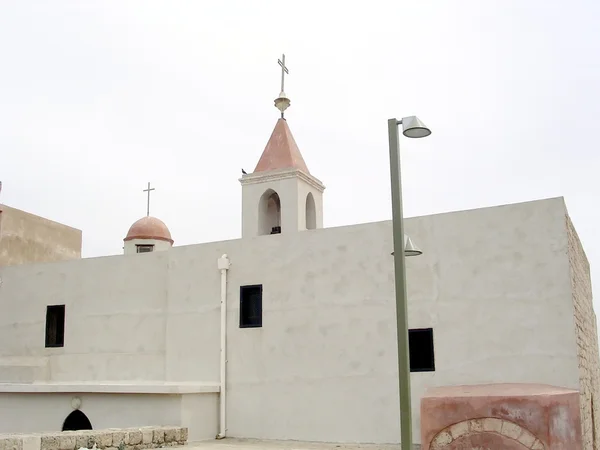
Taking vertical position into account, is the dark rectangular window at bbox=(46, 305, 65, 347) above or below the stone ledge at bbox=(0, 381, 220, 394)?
above

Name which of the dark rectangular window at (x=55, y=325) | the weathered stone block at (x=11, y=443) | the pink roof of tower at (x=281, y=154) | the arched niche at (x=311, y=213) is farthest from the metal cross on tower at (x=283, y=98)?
the weathered stone block at (x=11, y=443)

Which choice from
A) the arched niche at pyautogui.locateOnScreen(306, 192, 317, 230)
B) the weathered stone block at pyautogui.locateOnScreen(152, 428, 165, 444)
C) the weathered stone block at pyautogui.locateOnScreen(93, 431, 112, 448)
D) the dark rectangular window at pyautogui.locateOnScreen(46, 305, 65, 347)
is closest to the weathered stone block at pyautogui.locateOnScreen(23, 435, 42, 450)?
the weathered stone block at pyautogui.locateOnScreen(93, 431, 112, 448)

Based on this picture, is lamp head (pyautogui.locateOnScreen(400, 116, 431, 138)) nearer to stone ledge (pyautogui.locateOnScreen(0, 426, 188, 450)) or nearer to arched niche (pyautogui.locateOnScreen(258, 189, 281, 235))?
stone ledge (pyautogui.locateOnScreen(0, 426, 188, 450))

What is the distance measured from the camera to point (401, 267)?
750 cm

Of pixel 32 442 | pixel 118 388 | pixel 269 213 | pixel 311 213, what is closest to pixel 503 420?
pixel 32 442

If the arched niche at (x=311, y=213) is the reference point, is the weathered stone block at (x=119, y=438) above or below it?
below

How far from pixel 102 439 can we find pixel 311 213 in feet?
27.8

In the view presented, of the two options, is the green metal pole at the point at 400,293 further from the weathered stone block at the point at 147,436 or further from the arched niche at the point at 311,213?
the arched niche at the point at 311,213

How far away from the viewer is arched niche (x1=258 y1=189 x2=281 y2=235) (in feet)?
55.4

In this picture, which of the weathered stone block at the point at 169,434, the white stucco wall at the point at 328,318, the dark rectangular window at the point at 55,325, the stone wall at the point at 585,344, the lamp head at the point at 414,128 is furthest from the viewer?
the dark rectangular window at the point at 55,325

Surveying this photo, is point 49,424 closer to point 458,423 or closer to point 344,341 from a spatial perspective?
point 344,341

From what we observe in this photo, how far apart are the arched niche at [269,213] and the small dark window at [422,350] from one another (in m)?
5.56

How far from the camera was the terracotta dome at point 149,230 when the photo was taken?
24016mm

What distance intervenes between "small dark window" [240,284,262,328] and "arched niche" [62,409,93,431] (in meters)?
3.72
